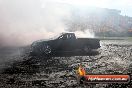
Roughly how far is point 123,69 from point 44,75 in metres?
4.90

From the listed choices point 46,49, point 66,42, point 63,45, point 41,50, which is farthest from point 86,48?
point 41,50

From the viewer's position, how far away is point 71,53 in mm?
20141

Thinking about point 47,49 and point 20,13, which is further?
point 20,13

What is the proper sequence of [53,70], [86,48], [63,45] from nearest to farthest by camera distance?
[53,70]
[63,45]
[86,48]

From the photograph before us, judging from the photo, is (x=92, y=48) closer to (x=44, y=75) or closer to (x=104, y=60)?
(x=104, y=60)

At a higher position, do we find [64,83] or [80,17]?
[80,17]

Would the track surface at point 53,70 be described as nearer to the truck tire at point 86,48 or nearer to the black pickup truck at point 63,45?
the black pickup truck at point 63,45

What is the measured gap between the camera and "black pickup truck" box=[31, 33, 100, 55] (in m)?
19.0

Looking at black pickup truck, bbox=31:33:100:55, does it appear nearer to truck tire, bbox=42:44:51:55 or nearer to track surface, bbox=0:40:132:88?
truck tire, bbox=42:44:51:55

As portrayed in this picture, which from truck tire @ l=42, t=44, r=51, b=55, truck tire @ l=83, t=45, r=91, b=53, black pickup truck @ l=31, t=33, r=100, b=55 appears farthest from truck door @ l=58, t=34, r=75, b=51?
truck tire @ l=83, t=45, r=91, b=53

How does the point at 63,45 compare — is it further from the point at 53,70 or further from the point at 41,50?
the point at 53,70

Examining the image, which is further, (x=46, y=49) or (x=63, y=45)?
(x=63, y=45)

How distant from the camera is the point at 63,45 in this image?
19.7 metres

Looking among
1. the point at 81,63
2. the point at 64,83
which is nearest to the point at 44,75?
the point at 64,83
